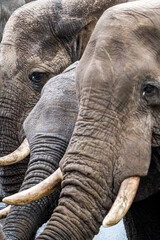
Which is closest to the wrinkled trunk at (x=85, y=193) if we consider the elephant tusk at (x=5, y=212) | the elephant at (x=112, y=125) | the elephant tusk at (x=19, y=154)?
the elephant at (x=112, y=125)

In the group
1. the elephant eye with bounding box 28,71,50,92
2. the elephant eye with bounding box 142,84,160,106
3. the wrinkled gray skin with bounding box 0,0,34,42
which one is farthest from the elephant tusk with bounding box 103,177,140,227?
the wrinkled gray skin with bounding box 0,0,34,42

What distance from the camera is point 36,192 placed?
3479 millimetres

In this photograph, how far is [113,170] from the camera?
321 cm

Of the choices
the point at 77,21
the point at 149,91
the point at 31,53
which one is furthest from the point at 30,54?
the point at 149,91

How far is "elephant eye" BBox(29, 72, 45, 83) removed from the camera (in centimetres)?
564

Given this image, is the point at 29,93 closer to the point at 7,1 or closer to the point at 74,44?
the point at 74,44

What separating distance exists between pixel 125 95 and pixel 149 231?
1.18 meters

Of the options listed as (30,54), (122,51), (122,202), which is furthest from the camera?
(30,54)

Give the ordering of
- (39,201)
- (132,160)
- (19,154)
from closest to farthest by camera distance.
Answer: (132,160)
(39,201)
(19,154)

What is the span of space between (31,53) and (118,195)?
105 inches

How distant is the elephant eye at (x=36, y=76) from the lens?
5.64 metres

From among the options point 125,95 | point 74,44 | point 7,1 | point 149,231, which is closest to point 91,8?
point 74,44

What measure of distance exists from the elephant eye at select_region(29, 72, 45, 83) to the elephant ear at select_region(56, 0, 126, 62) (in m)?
0.30

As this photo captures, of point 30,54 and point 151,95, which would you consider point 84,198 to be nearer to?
point 151,95
